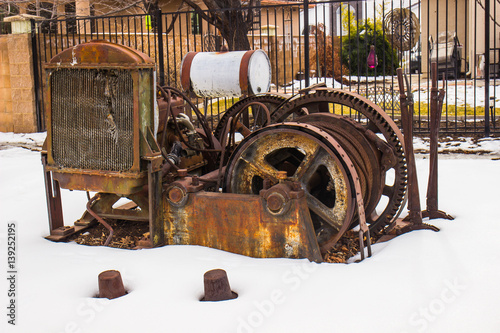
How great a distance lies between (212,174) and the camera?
4.39m

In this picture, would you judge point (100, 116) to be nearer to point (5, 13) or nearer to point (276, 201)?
point (276, 201)

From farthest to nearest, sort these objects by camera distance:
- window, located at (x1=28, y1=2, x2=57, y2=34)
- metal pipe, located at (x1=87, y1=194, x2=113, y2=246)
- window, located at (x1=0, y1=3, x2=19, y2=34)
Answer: window, located at (x1=0, y1=3, x2=19, y2=34), window, located at (x1=28, y1=2, x2=57, y2=34), metal pipe, located at (x1=87, y1=194, x2=113, y2=246)

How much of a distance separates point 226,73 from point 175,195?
179 cm

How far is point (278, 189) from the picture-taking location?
11.7 ft

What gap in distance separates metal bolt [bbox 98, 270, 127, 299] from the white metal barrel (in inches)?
103

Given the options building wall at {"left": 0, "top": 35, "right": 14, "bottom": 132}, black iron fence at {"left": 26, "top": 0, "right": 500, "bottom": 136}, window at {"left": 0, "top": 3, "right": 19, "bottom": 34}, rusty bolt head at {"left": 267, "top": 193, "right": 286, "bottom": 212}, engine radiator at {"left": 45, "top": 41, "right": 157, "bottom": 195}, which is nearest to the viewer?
rusty bolt head at {"left": 267, "top": 193, "right": 286, "bottom": 212}

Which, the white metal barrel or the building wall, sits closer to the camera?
the white metal barrel

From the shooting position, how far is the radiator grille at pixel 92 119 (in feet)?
12.8

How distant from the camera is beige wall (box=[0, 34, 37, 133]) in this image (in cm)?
1092

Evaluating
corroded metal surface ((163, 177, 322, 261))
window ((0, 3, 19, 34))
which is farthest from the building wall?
corroded metal surface ((163, 177, 322, 261))

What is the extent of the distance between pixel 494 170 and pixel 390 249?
2.94 m

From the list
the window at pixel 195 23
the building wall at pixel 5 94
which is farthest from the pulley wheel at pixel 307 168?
the building wall at pixel 5 94

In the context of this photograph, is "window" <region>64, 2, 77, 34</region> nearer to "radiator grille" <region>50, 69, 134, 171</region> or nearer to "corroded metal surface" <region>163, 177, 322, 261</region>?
"radiator grille" <region>50, 69, 134, 171</region>

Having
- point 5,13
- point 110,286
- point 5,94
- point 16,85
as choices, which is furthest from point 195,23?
point 110,286
